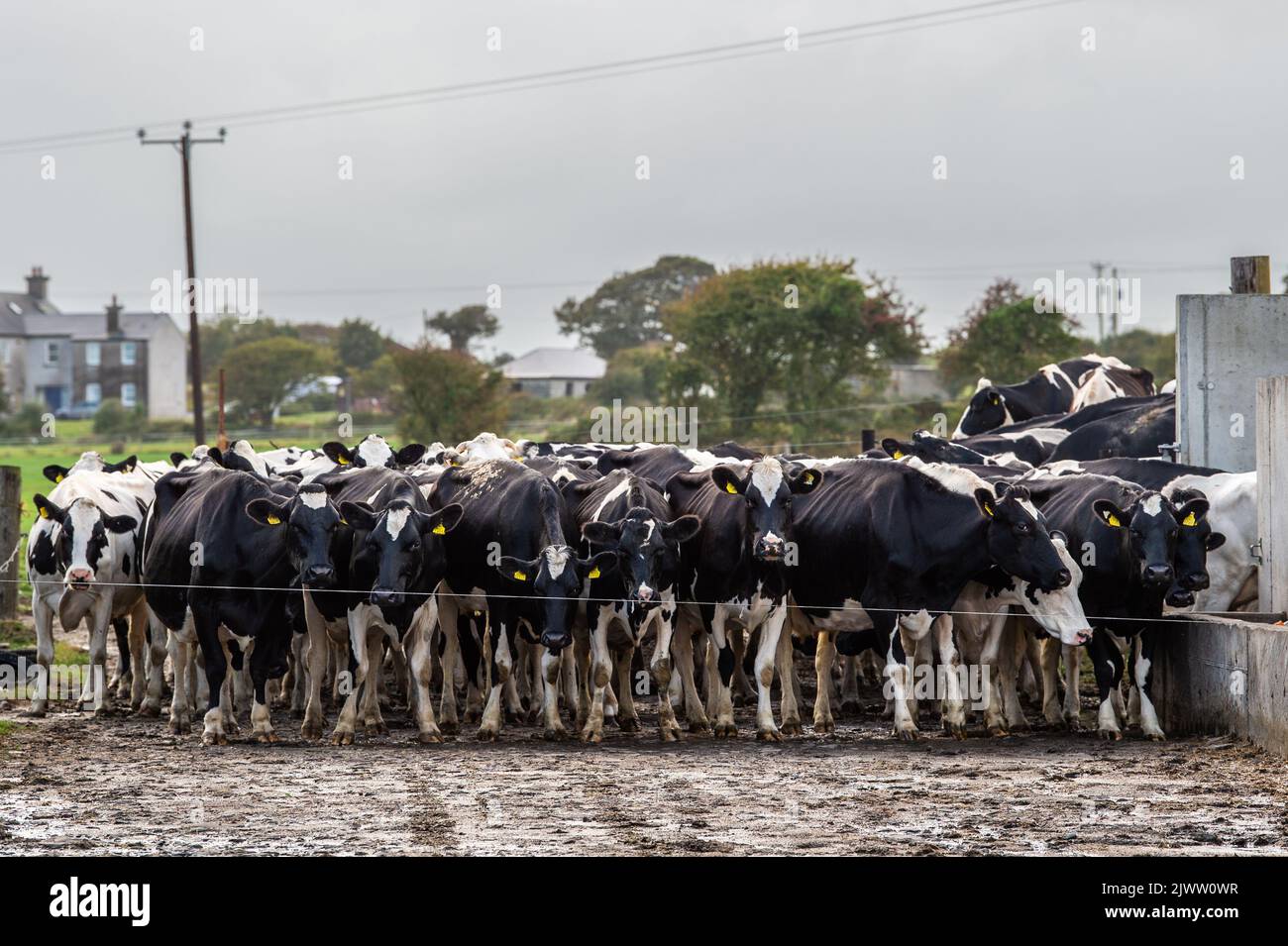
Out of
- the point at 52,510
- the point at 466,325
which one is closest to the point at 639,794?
the point at 52,510

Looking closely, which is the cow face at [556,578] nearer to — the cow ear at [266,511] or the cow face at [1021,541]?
the cow ear at [266,511]

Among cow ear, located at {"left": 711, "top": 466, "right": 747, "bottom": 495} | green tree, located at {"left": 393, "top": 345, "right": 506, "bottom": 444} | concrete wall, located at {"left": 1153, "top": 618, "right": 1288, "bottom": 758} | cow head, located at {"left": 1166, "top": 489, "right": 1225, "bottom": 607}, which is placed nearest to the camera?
concrete wall, located at {"left": 1153, "top": 618, "right": 1288, "bottom": 758}

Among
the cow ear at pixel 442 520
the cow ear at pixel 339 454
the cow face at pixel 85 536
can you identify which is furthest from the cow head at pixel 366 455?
the cow ear at pixel 442 520

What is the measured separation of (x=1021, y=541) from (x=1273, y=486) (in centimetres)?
205

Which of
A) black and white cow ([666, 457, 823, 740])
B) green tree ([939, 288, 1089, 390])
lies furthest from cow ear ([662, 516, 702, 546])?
green tree ([939, 288, 1089, 390])

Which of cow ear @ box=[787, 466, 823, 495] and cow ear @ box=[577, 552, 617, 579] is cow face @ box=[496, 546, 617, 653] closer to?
cow ear @ box=[577, 552, 617, 579]

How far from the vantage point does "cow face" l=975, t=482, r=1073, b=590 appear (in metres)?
13.9

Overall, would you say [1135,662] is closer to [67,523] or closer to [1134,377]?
[67,523]

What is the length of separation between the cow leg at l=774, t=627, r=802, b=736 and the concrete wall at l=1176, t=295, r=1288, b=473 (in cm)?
531

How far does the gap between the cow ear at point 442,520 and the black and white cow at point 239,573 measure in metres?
0.68

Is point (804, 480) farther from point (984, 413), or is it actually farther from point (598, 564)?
point (984, 413)
